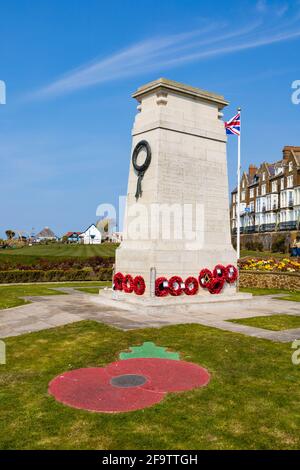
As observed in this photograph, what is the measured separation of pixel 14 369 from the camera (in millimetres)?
8039

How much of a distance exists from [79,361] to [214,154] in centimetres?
1153

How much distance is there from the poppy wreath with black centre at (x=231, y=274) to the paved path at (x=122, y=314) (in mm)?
1141

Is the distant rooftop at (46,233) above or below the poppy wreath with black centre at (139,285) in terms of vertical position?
above

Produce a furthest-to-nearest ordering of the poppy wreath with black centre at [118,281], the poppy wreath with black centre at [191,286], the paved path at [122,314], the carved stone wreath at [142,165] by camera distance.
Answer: the poppy wreath with black centre at [118,281] < the carved stone wreath at [142,165] < the poppy wreath with black centre at [191,286] < the paved path at [122,314]

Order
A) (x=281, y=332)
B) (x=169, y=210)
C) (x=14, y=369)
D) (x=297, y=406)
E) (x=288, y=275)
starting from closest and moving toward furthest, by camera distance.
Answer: (x=297, y=406) < (x=14, y=369) < (x=281, y=332) < (x=169, y=210) < (x=288, y=275)

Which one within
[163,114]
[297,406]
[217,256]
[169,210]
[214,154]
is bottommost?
[297,406]

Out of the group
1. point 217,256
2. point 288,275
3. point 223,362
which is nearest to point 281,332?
point 223,362

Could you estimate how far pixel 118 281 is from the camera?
17.0 m

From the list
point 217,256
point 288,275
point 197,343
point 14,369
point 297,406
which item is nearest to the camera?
point 297,406

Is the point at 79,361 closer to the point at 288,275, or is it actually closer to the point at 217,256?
the point at 217,256

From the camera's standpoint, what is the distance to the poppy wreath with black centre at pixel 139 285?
1548cm

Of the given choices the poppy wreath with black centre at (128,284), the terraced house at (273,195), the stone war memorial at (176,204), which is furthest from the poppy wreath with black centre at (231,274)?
the terraced house at (273,195)

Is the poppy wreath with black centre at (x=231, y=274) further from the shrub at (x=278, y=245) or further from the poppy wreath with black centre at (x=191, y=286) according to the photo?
the shrub at (x=278, y=245)

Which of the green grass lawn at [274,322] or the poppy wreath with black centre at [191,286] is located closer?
the green grass lawn at [274,322]
